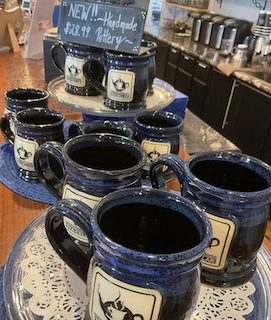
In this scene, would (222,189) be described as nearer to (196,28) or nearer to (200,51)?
(200,51)

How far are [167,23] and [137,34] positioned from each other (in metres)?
3.36

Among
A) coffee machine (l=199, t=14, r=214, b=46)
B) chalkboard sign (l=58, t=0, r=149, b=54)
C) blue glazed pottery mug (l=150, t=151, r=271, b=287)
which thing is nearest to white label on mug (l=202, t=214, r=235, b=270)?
blue glazed pottery mug (l=150, t=151, r=271, b=287)

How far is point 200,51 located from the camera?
2910mm

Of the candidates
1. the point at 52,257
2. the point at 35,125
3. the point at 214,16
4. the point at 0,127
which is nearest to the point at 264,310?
the point at 52,257

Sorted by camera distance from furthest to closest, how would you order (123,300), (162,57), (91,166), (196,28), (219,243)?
(162,57)
(196,28)
(91,166)
(219,243)
(123,300)

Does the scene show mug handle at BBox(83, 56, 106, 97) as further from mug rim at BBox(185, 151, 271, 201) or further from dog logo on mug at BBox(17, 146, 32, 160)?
mug rim at BBox(185, 151, 271, 201)

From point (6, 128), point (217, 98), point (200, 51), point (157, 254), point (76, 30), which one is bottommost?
point (217, 98)

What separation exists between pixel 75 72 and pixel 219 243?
57 centimetres

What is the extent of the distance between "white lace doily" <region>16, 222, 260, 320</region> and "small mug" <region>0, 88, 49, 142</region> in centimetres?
37

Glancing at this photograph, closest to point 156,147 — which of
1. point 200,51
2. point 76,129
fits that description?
point 76,129

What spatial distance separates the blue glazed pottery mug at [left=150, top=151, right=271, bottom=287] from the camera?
45 centimetres

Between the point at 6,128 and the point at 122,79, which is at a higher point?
the point at 122,79

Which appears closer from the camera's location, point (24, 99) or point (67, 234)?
point (67, 234)

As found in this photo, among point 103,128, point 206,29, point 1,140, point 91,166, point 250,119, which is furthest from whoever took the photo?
point 206,29
